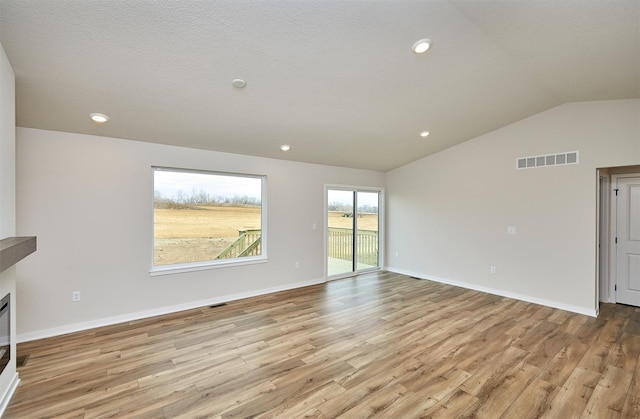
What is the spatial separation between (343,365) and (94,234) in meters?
3.30

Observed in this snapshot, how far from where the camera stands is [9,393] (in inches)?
84.3

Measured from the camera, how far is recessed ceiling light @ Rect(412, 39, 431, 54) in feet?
8.24

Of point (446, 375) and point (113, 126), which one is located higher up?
point (113, 126)

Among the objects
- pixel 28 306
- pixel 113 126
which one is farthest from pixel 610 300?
pixel 28 306

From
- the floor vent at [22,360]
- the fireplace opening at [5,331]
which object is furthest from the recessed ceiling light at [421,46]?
the floor vent at [22,360]

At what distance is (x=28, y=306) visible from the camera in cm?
308

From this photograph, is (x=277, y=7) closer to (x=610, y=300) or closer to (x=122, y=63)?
(x=122, y=63)

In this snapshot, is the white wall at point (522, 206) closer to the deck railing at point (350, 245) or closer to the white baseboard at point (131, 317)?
the deck railing at point (350, 245)

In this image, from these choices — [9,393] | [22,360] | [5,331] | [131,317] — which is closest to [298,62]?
[5,331]

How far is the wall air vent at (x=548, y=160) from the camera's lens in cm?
401

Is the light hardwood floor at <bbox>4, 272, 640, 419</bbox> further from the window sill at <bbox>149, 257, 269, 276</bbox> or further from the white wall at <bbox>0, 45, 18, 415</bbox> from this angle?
the window sill at <bbox>149, 257, 269, 276</bbox>

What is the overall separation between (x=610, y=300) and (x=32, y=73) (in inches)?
305

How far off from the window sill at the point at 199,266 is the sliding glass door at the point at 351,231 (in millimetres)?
1626

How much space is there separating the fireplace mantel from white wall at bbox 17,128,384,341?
3.82 ft
